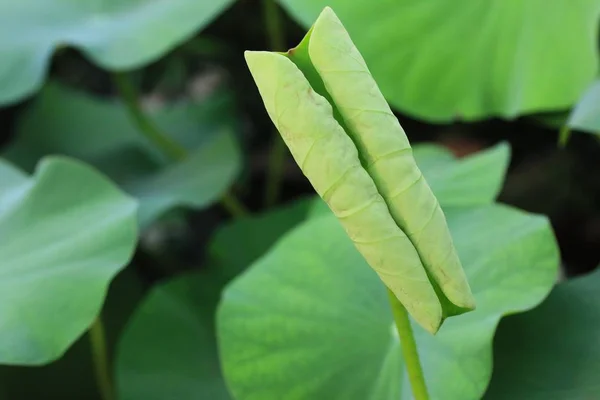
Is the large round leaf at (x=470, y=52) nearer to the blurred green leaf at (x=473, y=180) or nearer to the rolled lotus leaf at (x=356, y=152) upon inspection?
the blurred green leaf at (x=473, y=180)

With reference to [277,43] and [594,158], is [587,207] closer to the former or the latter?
[594,158]

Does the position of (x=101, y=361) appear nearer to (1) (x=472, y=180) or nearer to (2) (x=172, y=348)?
(2) (x=172, y=348)

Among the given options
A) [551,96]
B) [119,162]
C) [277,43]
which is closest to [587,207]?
[551,96]

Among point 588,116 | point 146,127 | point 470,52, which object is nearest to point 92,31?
point 146,127

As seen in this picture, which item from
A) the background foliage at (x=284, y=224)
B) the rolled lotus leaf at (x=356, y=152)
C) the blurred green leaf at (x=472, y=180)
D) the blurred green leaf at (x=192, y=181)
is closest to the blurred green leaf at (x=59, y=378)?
the background foliage at (x=284, y=224)

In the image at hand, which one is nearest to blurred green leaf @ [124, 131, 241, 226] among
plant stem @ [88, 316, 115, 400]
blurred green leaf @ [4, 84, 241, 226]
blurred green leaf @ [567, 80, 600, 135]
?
blurred green leaf @ [4, 84, 241, 226]
